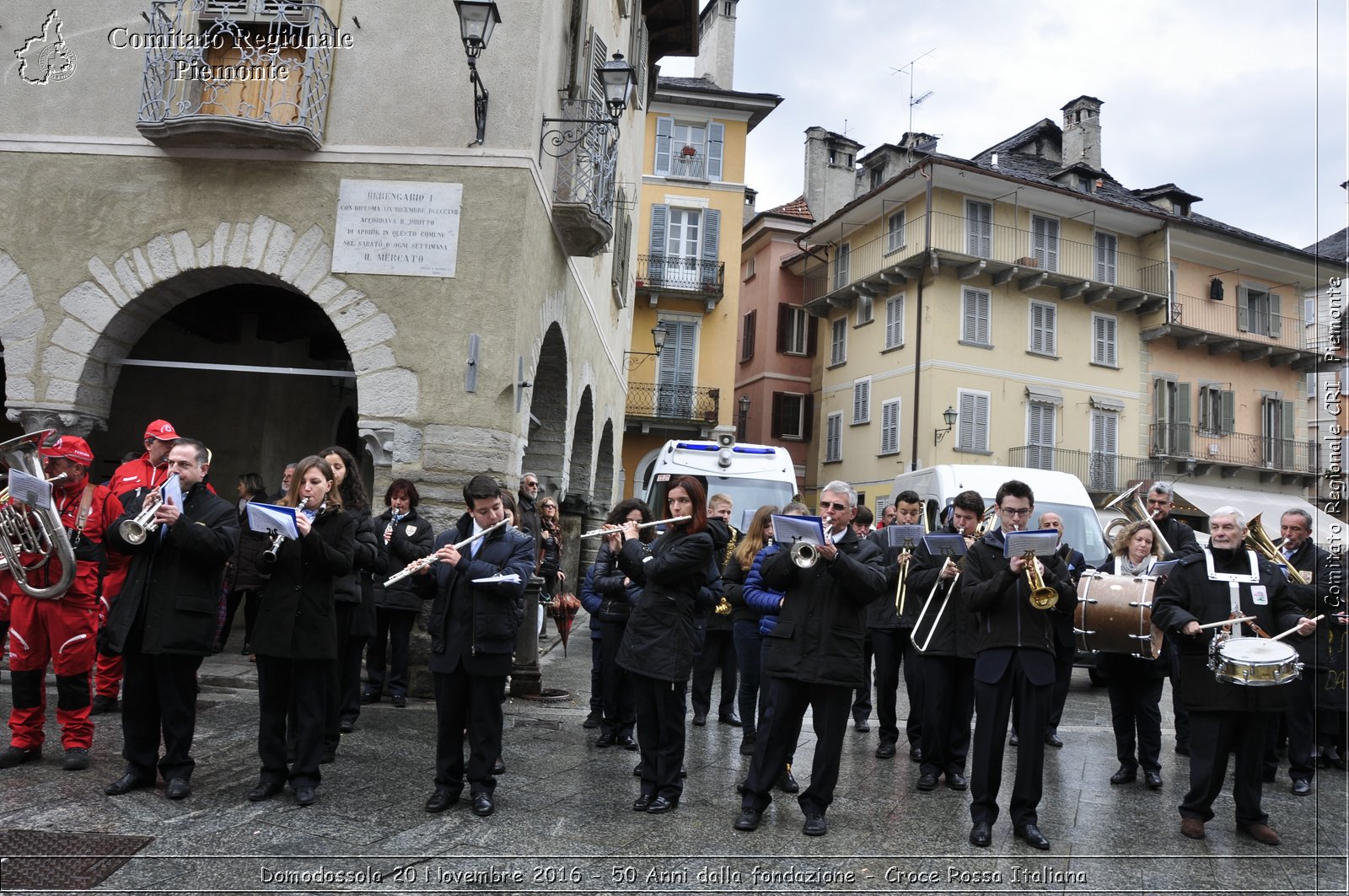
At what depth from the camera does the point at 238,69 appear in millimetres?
10000

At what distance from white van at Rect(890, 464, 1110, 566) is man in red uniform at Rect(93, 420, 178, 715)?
9.16m

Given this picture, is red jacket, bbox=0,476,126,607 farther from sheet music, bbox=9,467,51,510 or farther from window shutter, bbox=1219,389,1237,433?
window shutter, bbox=1219,389,1237,433

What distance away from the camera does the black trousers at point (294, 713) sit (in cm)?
571

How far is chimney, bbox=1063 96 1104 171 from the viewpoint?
1347 inches

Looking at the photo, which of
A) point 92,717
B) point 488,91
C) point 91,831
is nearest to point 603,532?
point 91,831

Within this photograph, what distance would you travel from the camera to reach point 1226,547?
20.2ft

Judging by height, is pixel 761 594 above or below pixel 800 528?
below

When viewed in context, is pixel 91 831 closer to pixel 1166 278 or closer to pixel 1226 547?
pixel 1226 547

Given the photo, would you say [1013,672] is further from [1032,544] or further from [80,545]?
[80,545]

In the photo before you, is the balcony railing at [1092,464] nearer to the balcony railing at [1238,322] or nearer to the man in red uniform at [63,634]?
the balcony railing at [1238,322]

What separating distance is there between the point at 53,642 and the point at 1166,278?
31007 mm

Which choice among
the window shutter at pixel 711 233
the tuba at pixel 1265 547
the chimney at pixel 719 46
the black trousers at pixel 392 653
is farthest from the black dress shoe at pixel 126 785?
the chimney at pixel 719 46

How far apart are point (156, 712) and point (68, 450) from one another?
164 cm

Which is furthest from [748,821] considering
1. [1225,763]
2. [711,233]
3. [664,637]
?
[711,233]
